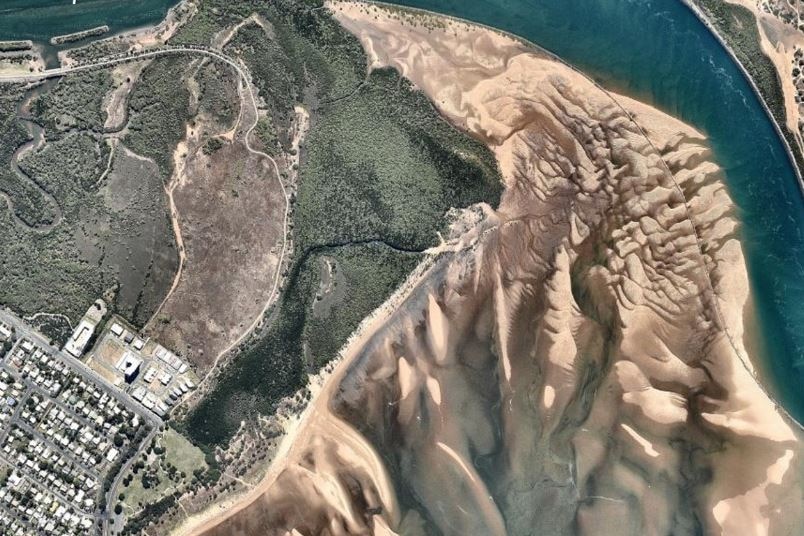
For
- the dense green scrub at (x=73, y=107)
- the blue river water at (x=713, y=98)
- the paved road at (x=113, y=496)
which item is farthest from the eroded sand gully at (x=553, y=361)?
the dense green scrub at (x=73, y=107)

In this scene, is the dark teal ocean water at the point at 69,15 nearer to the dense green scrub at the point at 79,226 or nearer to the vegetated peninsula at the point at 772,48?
the dense green scrub at the point at 79,226

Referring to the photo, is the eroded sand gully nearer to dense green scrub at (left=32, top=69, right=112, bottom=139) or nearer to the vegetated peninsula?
the vegetated peninsula

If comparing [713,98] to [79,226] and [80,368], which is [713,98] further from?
[80,368]

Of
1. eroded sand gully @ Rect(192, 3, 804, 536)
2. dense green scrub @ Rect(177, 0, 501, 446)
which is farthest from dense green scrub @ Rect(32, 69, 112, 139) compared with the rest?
eroded sand gully @ Rect(192, 3, 804, 536)

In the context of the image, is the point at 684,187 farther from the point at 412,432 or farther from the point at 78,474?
the point at 78,474

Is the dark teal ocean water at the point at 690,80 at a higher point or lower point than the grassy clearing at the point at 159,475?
higher

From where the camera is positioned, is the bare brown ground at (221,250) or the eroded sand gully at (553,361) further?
the bare brown ground at (221,250)
